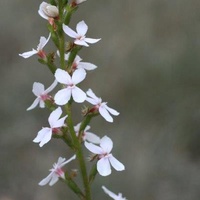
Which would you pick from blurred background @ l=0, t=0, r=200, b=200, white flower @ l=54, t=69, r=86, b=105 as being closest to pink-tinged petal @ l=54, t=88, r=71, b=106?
white flower @ l=54, t=69, r=86, b=105

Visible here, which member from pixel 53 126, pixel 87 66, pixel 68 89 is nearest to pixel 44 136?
pixel 53 126

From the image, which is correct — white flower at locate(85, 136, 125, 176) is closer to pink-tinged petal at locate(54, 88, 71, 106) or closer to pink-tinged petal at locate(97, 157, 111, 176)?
pink-tinged petal at locate(97, 157, 111, 176)

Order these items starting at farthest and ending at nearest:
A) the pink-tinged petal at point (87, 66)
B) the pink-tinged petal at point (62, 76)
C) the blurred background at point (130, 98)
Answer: the blurred background at point (130, 98)
the pink-tinged petal at point (87, 66)
the pink-tinged petal at point (62, 76)

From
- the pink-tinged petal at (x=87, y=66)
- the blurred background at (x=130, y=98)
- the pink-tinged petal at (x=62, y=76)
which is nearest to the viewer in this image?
the pink-tinged petal at (x=62, y=76)

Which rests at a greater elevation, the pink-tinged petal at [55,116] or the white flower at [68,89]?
the white flower at [68,89]

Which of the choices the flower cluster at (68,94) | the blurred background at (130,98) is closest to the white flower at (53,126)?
the flower cluster at (68,94)

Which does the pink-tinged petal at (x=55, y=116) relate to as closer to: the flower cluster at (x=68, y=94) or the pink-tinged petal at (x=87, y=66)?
the flower cluster at (x=68, y=94)

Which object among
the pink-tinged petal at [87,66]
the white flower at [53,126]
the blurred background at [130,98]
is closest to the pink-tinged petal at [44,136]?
the white flower at [53,126]

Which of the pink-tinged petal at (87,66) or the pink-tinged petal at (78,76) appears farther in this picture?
the pink-tinged petal at (87,66)

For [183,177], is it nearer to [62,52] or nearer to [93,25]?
[93,25]

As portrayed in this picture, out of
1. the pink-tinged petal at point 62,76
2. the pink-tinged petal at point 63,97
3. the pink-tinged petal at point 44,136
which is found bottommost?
the pink-tinged petal at point 44,136
